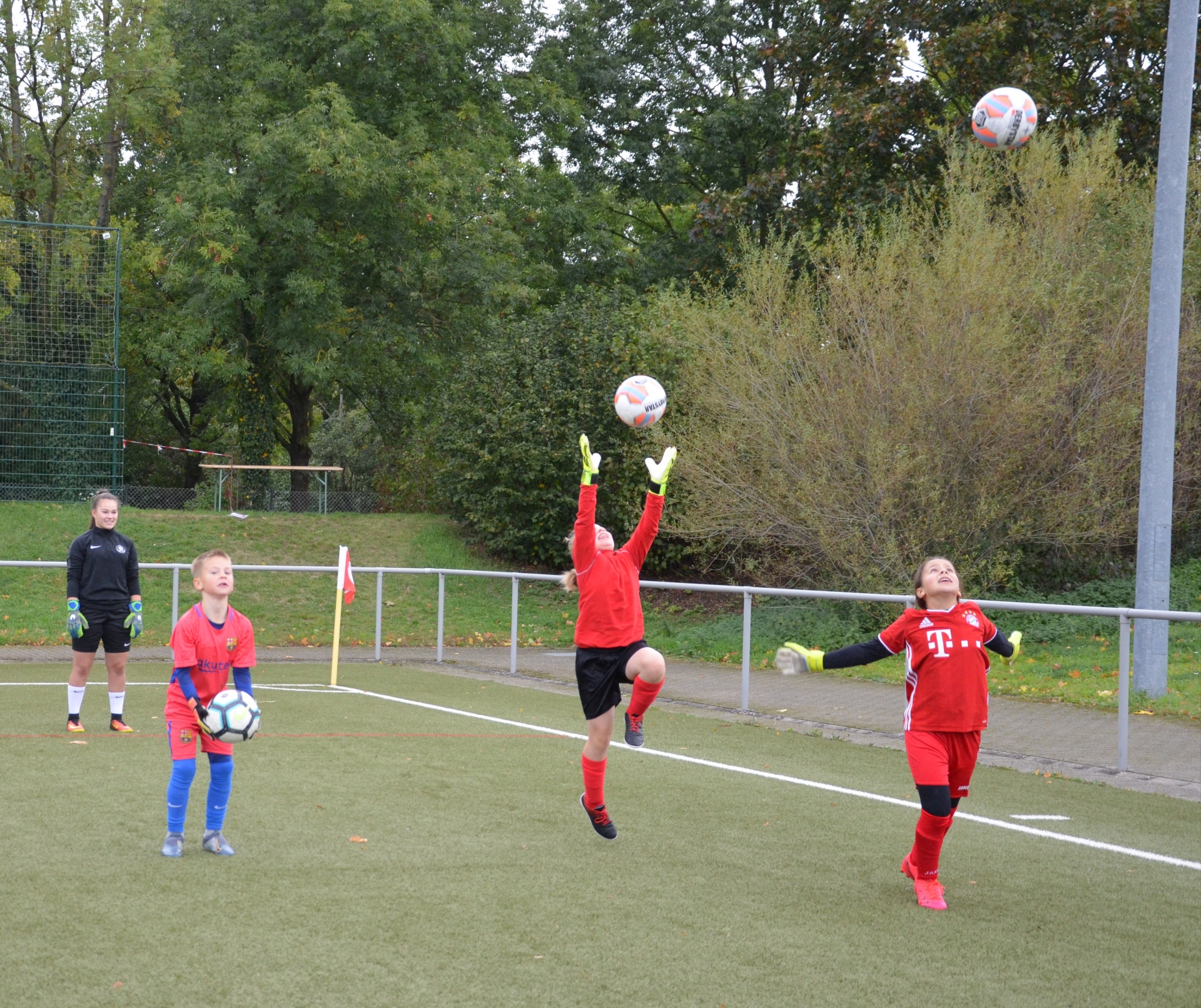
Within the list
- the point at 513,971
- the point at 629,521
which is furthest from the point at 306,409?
the point at 513,971

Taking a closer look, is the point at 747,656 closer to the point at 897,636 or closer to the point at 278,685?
the point at 278,685

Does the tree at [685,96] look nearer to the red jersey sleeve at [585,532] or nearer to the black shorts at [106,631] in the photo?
the black shorts at [106,631]

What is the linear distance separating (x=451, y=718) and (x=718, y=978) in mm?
7664

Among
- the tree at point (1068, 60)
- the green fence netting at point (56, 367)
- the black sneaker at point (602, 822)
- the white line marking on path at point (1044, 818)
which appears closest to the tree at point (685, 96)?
the tree at point (1068, 60)

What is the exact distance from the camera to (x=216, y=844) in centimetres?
666

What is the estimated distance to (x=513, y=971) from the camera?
486 cm

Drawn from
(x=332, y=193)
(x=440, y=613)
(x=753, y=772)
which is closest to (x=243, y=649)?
(x=753, y=772)

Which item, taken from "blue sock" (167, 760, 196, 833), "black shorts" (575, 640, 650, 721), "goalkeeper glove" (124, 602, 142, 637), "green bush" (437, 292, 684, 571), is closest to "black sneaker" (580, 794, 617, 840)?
"black shorts" (575, 640, 650, 721)

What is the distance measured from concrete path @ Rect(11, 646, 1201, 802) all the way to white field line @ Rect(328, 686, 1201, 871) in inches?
66.4

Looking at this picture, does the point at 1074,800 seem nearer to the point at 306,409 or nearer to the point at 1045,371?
the point at 1045,371

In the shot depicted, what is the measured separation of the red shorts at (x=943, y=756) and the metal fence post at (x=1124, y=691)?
4.34 m

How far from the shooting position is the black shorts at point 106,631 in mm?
11125

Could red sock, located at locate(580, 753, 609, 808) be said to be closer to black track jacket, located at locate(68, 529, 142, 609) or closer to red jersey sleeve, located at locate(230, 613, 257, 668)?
red jersey sleeve, located at locate(230, 613, 257, 668)

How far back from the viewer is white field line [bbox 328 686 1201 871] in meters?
7.18
